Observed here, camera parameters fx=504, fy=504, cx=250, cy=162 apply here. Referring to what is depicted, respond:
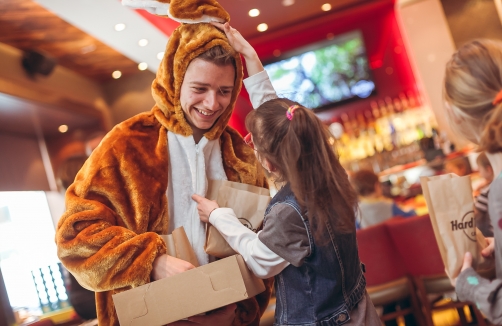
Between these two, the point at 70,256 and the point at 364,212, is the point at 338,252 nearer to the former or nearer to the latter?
the point at 70,256

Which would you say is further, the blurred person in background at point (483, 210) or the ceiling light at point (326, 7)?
the ceiling light at point (326, 7)

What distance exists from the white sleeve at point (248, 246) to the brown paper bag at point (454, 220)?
19.5 inches

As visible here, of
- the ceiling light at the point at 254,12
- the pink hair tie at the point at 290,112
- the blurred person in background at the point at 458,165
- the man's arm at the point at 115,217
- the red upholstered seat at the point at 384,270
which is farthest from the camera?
the ceiling light at the point at 254,12

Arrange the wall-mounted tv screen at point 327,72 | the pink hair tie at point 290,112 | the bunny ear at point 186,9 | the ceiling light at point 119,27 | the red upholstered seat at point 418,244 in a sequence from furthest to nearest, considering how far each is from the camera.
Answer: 1. the wall-mounted tv screen at point 327,72
2. the ceiling light at point 119,27
3. the red upholstered seat at point 418,244
4. the bunny ear at point 186,9
5. the pink hair tie at point 290,112

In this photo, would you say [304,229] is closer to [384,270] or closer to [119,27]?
[384,270]

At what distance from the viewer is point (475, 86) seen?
4.87ft

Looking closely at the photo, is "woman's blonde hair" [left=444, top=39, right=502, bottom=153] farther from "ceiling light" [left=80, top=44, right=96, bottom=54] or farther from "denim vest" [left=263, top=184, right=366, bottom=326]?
"ceiling light" [left=80, top=44, right=96, bottom=54]

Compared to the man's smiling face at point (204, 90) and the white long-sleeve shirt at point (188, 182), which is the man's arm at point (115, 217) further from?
the man's smiling face at point (204, 90)

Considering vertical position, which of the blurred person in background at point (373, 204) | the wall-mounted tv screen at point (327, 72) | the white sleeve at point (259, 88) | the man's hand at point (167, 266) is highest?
the wall-mounted tv screen at point (327, 72)

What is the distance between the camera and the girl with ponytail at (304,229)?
154 centimetres

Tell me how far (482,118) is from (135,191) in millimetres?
1083

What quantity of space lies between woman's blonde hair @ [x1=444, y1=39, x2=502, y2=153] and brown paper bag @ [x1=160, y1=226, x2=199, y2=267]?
925mm

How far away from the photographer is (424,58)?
21.6 feet

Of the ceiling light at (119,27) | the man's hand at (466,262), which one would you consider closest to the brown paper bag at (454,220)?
the man's hand at (466,262)
